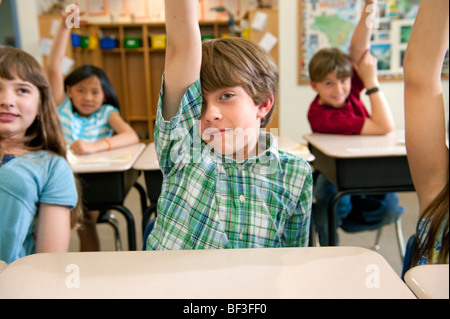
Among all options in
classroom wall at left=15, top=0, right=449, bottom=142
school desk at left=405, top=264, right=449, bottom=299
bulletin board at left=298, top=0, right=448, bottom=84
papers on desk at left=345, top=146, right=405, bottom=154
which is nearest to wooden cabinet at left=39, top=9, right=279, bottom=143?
Answer: classroom wall at left=15, top=0, right=449, bottom=142

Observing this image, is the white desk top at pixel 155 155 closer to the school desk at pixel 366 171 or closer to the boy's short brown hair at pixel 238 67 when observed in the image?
the school desk at pixel 366 171

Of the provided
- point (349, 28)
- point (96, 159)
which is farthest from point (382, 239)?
point (349, 28)

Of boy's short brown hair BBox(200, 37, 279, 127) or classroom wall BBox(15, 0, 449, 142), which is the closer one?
→ boy's short brown hair BBox(200, 37, 279, 127)

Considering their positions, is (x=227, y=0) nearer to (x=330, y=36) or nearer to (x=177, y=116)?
(x=330, y=36)

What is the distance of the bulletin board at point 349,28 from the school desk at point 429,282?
3.03 metres

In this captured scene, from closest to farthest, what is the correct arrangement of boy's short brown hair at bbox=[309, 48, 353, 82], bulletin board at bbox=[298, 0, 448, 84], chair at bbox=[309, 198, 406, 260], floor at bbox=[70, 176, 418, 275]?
1. chair at bbox=[309, 198, 406, 260]
2. boy's short brown hair at bbox=[309, 48, 353, 82]
3. floor at bbox=[70, 176, 418, 275]
4. bulletin board at bbox=[298, 0, 448, 84]

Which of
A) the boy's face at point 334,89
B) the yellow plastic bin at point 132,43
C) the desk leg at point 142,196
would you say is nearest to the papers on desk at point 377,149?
the boy's face at point 334,89

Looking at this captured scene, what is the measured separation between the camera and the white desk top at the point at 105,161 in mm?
1234

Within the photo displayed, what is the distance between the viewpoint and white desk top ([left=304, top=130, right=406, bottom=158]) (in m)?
1.26

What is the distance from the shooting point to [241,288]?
1.34 feet

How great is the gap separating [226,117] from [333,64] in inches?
43.1

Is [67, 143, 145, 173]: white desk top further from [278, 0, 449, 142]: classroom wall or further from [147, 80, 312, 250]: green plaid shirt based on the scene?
[278, 0, 449, 142]: classroom wall

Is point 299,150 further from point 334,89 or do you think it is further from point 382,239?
point 382,239

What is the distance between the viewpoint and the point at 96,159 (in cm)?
136
